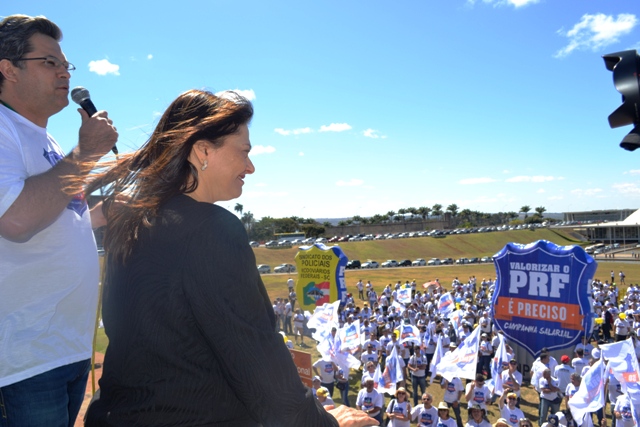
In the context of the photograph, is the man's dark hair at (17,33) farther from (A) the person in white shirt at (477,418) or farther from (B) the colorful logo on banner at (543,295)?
(B) the colorful logo on banner at (543,295)

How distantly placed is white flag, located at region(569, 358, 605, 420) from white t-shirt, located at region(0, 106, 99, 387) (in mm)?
9108

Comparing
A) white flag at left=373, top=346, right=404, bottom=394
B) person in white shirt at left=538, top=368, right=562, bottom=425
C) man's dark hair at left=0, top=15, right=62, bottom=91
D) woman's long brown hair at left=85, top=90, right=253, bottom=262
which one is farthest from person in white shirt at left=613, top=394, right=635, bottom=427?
man's dark hair at left=0, top=15, right=62, bottom=91

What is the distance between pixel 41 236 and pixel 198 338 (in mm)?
738

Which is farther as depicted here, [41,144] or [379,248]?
[379,248]

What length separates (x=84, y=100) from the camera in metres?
1.92

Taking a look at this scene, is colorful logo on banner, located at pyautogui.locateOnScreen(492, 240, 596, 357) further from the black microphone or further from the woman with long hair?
the black microphone

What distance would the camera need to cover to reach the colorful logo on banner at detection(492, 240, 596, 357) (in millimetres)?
13547

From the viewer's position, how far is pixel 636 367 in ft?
27.1

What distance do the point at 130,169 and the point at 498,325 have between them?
15596 millimetres

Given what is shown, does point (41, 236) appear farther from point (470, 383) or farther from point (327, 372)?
point (327, 372)

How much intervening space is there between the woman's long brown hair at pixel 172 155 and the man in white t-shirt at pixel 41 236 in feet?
0.70

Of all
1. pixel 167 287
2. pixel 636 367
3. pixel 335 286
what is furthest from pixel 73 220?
pixel 335 286

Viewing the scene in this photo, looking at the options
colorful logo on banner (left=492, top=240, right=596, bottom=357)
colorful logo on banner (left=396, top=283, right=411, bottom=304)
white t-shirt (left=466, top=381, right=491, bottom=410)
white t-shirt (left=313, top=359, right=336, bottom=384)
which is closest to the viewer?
white t-shirt (left=466, top=381, right=491, bottom=410)

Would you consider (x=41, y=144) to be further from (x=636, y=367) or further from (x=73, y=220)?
(x=636, y=367)
